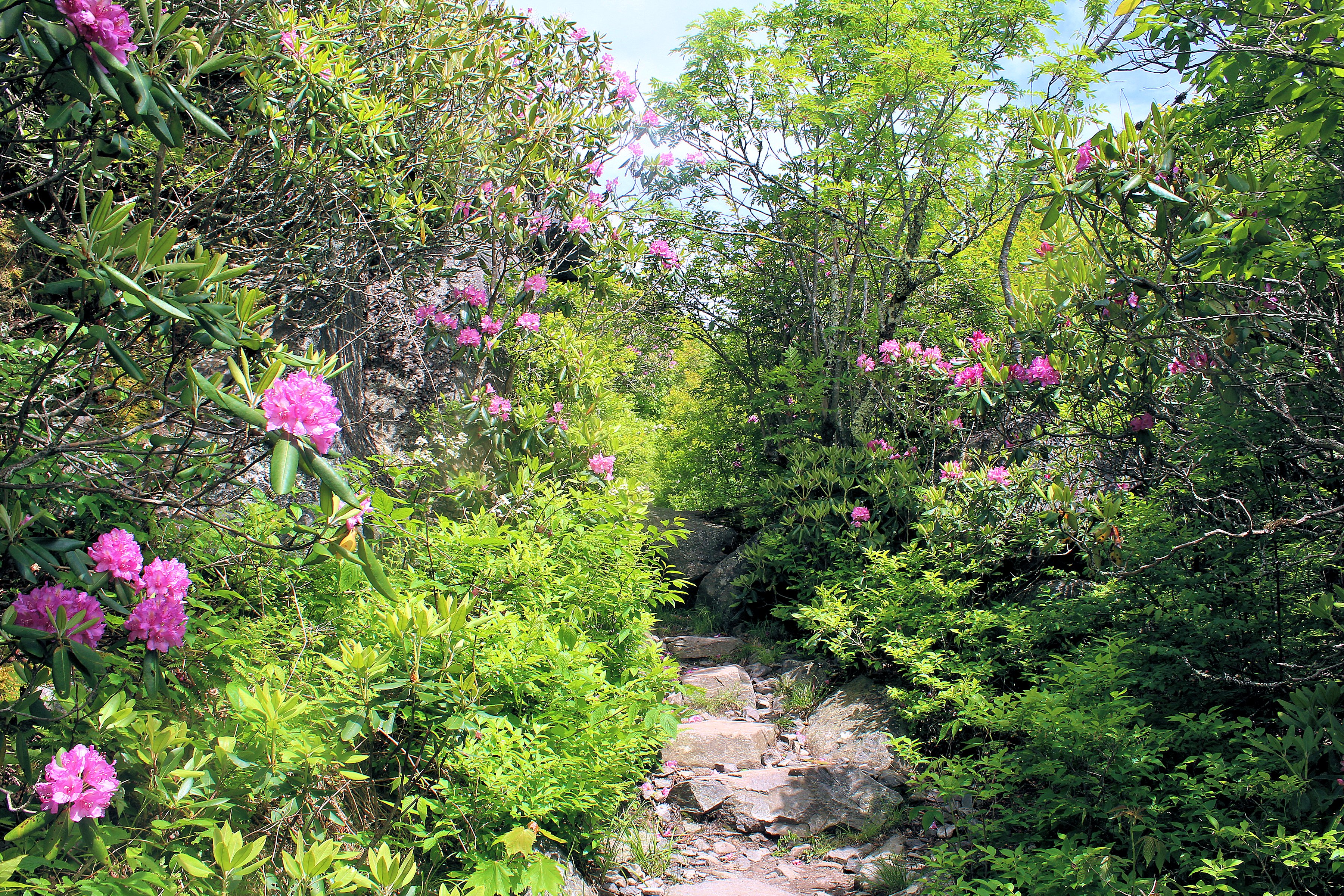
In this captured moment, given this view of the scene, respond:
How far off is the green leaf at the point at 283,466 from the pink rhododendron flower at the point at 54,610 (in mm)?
611

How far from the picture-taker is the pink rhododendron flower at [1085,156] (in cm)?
321

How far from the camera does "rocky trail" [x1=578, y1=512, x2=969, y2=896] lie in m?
3.47

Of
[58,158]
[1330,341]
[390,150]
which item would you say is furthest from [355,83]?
[1330,341]

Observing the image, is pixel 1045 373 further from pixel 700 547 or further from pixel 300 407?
pixel 700 547

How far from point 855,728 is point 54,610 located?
4.56 meters

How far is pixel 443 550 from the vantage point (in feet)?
10.3

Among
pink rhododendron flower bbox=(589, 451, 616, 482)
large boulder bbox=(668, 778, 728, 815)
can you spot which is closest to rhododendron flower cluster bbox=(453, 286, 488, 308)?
pink rhododendron flower bbox=(589, 451, 616, 482)

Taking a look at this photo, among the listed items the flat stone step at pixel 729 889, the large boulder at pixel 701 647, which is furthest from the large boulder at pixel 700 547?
the flat stone step at pixel 729 889

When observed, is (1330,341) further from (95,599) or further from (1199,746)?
(95,599)

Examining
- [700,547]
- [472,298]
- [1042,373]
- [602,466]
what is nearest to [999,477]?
[1042,373]

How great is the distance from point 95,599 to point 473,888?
1.33m

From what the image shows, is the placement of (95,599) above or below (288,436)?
below

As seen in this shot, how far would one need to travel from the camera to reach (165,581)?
1.76 metres

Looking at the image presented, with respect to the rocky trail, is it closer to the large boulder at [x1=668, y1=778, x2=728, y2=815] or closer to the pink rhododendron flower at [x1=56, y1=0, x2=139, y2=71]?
the large boulder at [x1=668, y1=778, x2=728, y2=815]
